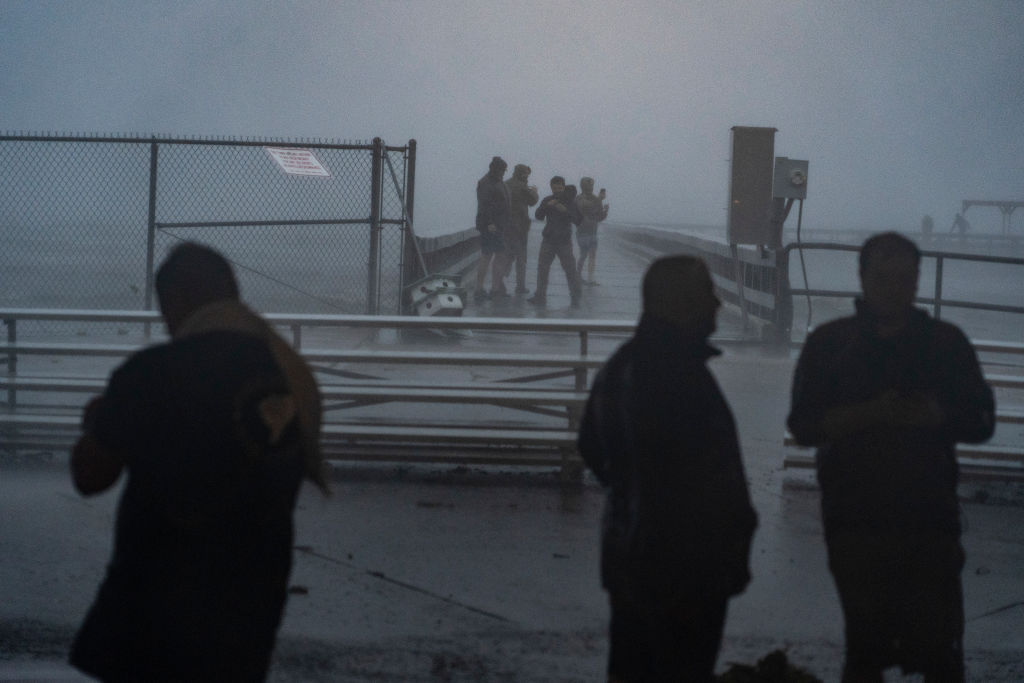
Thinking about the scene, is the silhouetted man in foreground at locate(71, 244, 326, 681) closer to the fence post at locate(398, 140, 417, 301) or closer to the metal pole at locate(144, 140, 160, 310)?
the metal pole at locate(144, 140, 160, 310)

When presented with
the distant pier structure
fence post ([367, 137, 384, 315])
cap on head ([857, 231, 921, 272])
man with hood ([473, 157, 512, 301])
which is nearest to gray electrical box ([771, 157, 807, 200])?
man with hood ([473, 157, 512, 301])

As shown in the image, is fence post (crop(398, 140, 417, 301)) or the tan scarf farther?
fence post (crop(398, 140, 417, 301))

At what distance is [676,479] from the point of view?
3.17m

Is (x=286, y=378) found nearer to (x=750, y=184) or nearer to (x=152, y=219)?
(x=152, y=219)

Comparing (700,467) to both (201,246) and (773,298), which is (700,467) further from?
(773,298)

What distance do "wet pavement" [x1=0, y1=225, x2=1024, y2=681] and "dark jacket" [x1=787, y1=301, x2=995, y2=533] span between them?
4.72 ft

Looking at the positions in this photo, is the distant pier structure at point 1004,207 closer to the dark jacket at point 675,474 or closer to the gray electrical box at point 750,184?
the gray electrical box at point 750,184

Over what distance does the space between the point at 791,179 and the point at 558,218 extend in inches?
169

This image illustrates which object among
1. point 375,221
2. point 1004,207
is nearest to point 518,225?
point 375,221

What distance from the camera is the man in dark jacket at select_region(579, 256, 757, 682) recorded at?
10.4ft

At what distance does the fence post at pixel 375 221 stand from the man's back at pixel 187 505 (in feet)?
30.5

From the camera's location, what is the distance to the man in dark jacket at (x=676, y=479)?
10.4ft

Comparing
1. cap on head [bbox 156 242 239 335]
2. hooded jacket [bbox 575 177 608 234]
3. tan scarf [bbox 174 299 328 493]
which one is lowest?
tan scarf [bbox 174 299 328 493]

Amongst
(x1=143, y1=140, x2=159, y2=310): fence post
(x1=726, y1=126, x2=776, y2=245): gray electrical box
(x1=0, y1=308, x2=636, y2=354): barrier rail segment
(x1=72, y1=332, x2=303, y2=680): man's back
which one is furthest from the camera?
(x1=726, y1=126, x2=776, y2=245): gray electrical box
